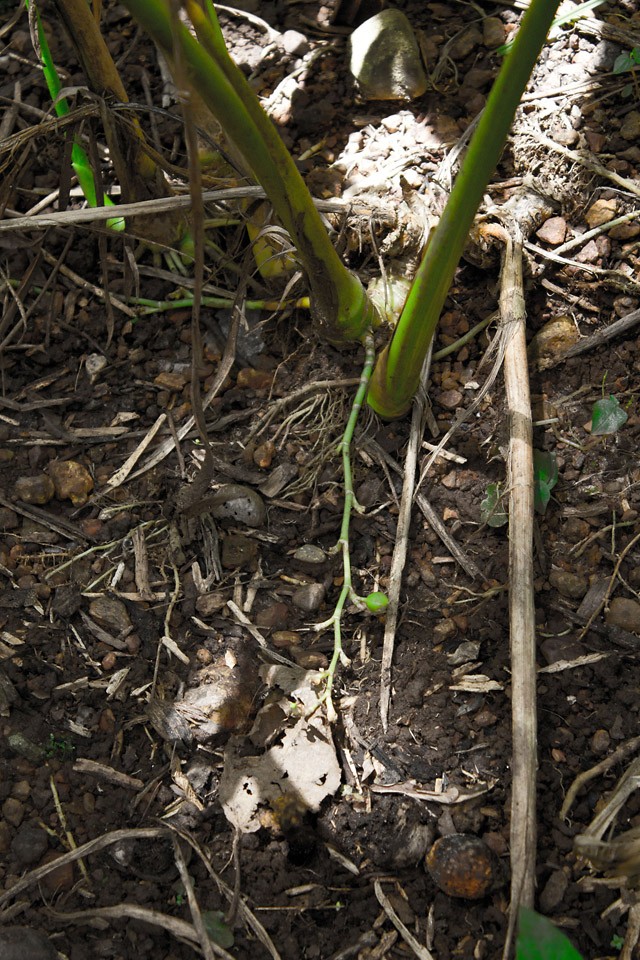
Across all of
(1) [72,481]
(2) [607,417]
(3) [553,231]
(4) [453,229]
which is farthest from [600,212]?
(1) [72,481]

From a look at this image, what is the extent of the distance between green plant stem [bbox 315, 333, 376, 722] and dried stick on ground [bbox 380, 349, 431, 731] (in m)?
0.06

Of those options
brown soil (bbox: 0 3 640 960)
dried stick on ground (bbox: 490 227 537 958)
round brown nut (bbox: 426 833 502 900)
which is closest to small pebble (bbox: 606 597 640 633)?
brown soil (bbox: 0 3 640 960)

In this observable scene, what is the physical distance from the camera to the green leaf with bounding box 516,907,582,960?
0.74 m

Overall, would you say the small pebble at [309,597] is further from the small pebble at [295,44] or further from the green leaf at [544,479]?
the small pebble at [295,44]

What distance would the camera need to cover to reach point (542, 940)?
74 centimetres

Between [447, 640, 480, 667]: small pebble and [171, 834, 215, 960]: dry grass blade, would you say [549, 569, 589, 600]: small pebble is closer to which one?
[447, 640, 480, 667]: small pebble

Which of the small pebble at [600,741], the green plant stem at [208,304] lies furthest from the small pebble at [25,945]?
the green plant stem at [208,304]

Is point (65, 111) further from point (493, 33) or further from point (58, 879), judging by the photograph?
point (58, 879)

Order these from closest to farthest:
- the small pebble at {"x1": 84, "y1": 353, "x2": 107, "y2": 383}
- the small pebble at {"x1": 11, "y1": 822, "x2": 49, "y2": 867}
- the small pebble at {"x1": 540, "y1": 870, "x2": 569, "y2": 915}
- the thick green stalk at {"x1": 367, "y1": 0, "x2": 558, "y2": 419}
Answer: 1. the thick green stalk at {"x1": 367, "y1": 0, "x2": 558, "y2": 419}
2. the small pebble at {"x1": 540, "y1": 870, "x2": 569, "y2": 915}
3. the small pebble at {"x1": 11, "y1": 822, "x2": 49, "y2": 867}
4. the small pebble at {"x1": 84, "y1": 353, "x2": 107, "y2": 383}

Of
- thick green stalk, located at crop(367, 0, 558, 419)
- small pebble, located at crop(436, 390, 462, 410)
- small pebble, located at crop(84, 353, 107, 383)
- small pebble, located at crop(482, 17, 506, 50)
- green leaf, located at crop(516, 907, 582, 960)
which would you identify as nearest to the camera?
green leaf, located at crop(516, 907, 582, 960)

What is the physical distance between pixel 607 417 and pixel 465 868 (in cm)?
69

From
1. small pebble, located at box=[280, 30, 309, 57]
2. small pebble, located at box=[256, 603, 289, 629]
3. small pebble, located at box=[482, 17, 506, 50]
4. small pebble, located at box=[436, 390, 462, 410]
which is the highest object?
small pebble, located at box=[280, 30, 309, 57]

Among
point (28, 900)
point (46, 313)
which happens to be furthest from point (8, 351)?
point (28, 900)

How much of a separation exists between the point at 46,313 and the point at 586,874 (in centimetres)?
129
